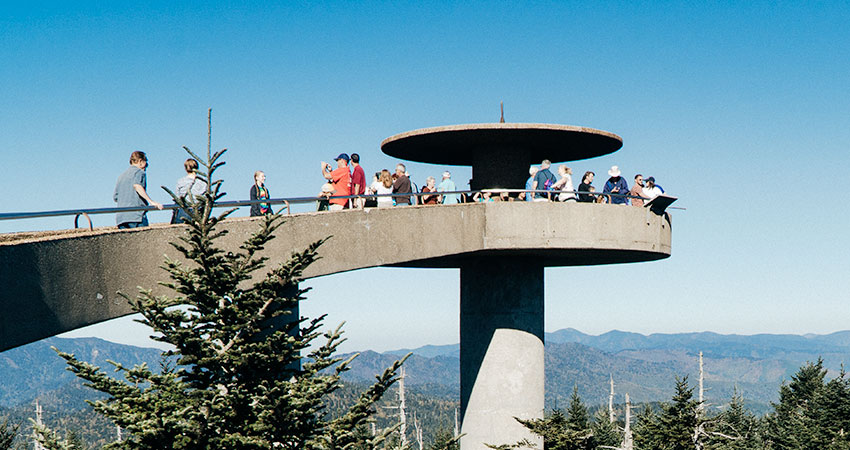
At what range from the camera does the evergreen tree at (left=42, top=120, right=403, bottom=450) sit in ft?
27.3

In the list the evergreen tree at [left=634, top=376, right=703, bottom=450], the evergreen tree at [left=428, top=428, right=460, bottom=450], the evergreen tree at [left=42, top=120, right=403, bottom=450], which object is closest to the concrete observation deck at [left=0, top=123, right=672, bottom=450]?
the evergreen tree at [left=428, top=428, right=460, bottom=450]

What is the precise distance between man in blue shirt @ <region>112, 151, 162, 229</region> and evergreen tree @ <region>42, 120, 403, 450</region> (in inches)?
137

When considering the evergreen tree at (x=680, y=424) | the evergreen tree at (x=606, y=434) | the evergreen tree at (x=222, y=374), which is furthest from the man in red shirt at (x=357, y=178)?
the evergreen tree at (x=606, y=434)

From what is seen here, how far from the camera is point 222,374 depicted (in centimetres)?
903

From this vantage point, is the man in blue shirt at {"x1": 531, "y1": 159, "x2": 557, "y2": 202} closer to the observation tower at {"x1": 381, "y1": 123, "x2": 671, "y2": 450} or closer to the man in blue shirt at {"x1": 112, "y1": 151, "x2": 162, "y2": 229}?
the observation tower at {"x1": 381, "y1": 123, "x2": 671, "y2": 450}

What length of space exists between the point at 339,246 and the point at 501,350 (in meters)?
6.15

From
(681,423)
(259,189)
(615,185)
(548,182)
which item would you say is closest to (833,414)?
(681,423)

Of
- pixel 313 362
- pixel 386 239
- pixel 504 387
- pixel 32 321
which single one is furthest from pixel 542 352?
pixel 32 321

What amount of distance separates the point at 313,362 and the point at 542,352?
11586mm

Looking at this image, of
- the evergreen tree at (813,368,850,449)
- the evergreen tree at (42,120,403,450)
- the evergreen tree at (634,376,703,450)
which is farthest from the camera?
the evergreen tree at (813,368,850,449)

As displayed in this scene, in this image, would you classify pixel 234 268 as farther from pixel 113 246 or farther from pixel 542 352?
pixel 542 352

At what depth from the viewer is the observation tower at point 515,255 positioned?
18234 millimetres

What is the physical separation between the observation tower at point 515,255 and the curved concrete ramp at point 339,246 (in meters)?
0.05

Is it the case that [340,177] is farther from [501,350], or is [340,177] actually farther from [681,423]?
[681,423]
